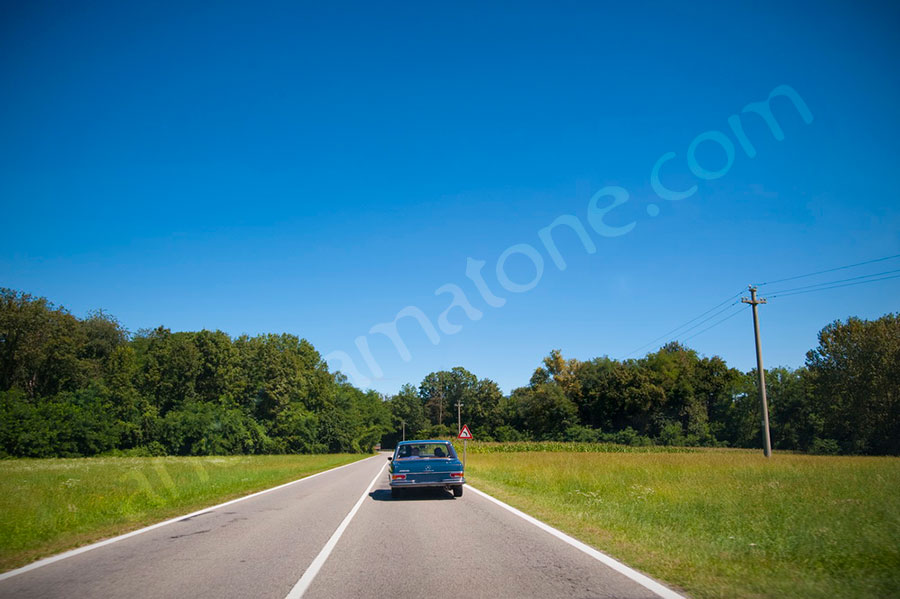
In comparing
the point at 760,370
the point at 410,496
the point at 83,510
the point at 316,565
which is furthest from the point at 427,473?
the point at 760,370

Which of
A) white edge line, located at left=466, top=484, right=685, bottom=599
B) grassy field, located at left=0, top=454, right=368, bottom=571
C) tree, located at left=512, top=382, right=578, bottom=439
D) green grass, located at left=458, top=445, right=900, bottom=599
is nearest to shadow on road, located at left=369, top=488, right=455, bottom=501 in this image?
green grass, located at left=458, top=445, right=900, bottom=599

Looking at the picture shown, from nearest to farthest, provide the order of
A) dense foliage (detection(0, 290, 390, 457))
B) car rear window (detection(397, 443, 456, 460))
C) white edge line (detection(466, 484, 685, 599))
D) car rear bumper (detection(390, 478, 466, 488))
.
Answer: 1. white edge line (detection(466, 484, 685, 599))
2. car rear bumper (detection(390, 478, 466, 488))
3. car rear window (detection(397, 443, 456, 460))
4. dense foliage (detection(0, 290, 390, 457))

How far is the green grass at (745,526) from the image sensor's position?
211 inches

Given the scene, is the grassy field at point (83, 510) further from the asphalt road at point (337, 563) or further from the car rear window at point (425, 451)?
the car rear window at point (425, 451)

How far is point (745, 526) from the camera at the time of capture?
8625 millimetres

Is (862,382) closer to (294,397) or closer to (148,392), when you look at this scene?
(294,397)

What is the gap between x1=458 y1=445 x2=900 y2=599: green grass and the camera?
17.6 ft

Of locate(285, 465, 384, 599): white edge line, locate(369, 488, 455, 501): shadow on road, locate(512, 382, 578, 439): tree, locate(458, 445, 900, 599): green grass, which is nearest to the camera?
locate(285, 465, 384, 599): white edge line

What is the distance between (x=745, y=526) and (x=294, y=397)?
73.8 metres

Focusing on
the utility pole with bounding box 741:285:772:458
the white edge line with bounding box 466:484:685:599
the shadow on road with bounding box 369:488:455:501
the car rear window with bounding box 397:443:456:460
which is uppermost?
the utility pole with bounding box 741:285:772:458

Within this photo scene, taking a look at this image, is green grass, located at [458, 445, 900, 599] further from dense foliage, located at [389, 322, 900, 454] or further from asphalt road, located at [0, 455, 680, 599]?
dense foliage, located at [389, 322, 900, 454]

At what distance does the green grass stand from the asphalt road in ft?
3.47

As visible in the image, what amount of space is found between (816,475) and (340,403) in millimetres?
80474

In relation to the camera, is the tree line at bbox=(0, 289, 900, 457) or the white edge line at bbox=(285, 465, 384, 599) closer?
the white edge line at bbox=(285, 465, 384, 599)
